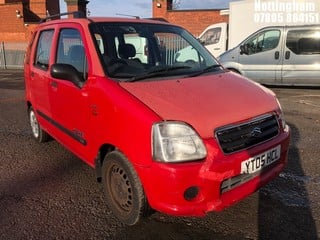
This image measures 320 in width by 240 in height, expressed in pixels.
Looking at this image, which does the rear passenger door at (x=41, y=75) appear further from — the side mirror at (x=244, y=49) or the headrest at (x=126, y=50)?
the side mirror at (x=244, y=49)

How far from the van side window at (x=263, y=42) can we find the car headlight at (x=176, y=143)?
386 inches

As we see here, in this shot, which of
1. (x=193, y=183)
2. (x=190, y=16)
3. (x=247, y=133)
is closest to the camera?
(x=193, y=183)

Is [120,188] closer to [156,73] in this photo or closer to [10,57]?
[156,73]

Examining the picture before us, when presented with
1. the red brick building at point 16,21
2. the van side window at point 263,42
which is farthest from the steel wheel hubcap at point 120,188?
the red brick building at point 16,21

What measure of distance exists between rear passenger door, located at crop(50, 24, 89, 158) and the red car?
12 millimetres

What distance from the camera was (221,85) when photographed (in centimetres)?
369

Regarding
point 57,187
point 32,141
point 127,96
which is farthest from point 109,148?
point 32,141

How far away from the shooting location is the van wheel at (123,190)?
321 cm

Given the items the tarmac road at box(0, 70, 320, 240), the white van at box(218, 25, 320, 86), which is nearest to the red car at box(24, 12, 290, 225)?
the tarmac road at box(0, 70, 320, 240)

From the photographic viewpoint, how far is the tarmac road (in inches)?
131

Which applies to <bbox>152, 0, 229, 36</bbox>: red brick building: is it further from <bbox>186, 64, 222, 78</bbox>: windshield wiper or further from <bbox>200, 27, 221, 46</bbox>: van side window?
<bbox>186, 64, 222, 78</bbox>: windshield wiper

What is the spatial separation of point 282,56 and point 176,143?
32.1 ft

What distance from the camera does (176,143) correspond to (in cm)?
297

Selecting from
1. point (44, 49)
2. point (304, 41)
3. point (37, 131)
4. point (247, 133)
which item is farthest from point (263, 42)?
point (247, 133)
